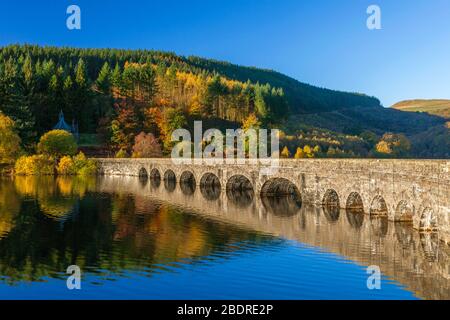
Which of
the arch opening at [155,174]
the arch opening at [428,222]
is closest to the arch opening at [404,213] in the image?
the arch opening at [428,222]

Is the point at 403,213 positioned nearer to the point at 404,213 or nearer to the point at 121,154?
the point at 404,213

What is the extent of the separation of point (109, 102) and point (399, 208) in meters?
99.0

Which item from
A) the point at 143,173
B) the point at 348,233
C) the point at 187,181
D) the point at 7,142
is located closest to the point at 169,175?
the point at 187,181

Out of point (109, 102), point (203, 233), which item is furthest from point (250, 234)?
point (109, 102)

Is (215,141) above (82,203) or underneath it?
above

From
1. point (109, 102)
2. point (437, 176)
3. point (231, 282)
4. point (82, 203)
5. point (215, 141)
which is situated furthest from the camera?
point (109, 102)

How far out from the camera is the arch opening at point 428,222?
27812 mm

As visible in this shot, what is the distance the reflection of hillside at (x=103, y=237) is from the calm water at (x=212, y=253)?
0.21 feet

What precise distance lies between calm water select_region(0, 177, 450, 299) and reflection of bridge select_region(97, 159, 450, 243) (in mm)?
1327

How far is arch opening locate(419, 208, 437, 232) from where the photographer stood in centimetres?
2781

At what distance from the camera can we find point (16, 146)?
80.5m
